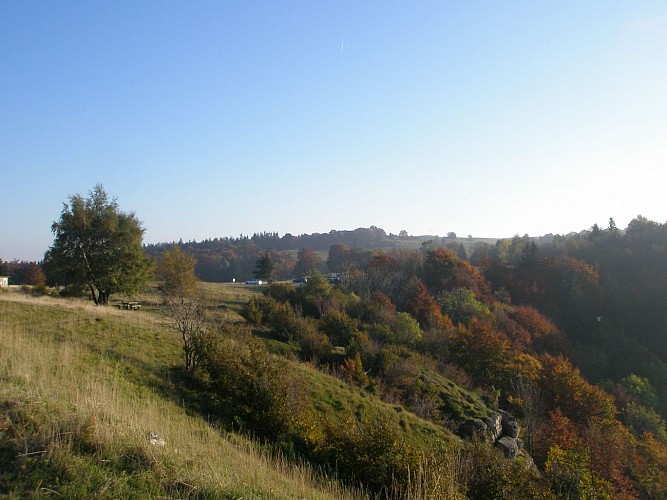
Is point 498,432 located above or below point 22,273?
below

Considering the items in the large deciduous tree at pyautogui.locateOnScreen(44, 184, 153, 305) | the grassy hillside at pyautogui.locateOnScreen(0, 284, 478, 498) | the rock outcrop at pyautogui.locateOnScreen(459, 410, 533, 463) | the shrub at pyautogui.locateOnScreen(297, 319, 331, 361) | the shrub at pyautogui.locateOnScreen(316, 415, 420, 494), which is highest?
the large deciduous tree at pyautogui.locateOnScreen(44, 184, 153, 305)

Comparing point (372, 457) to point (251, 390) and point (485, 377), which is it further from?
point (485, 377)

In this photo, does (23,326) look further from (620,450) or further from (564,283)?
(564,283)

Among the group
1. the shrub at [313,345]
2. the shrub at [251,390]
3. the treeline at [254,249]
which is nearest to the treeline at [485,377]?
the shrub at [313,345]

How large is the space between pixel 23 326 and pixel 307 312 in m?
28.7

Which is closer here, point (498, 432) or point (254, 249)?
point (498, 432)

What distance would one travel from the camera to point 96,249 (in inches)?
1144

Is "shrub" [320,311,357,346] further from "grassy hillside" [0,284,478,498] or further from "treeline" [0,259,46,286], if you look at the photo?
"treeline" [0,259,46,286]

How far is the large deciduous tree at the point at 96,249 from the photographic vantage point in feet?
92.1

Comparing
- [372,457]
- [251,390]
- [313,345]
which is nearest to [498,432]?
[313,345]

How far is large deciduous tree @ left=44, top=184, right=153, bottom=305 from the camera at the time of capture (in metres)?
28.1

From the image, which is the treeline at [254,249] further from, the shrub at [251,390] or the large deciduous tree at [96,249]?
the shrub at [251,390]

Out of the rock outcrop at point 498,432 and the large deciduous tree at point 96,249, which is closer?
the rock outcrop at point 498,432

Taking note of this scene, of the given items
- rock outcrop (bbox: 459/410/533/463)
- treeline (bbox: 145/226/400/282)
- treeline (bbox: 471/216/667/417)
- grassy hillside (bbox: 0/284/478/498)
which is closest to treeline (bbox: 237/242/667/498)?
rock outcrop (bbox: 459/410/533/463)
